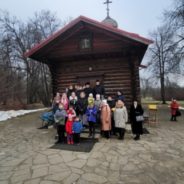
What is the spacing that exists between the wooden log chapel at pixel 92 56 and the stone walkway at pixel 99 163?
13.0 feet

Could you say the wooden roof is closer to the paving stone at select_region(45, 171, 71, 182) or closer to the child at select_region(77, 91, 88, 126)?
the child at select_region(77, 91, 88, 126)

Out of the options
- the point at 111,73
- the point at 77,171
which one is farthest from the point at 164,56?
the point at 77,171

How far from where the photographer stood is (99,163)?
17.8 feet

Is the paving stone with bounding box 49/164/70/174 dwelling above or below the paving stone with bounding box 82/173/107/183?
above

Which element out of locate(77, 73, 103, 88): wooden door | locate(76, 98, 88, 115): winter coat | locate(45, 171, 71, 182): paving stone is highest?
locate(77, 73, 103, 88): wooden door

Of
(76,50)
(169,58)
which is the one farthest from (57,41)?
(169,58)

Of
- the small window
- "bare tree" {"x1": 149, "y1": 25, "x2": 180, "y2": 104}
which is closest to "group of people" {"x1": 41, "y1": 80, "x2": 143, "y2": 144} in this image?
the small window

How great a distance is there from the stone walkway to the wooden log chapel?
3.96 m

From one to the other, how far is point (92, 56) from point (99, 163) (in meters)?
6.73

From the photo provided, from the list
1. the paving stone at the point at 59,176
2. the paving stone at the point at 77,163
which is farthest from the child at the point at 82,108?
the paving stone at the point at 59,176

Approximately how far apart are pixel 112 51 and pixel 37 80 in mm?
21390

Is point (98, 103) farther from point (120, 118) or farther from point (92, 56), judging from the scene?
point (92, 56)

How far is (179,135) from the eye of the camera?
337 inches

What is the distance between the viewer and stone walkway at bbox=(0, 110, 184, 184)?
4.58 metres
